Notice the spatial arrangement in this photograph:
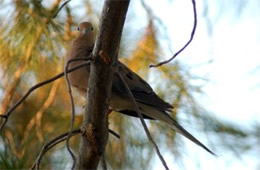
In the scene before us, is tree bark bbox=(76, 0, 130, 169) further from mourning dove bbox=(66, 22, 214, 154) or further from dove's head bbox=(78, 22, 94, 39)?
dove's head bbox=(78, 22, 94, 39)

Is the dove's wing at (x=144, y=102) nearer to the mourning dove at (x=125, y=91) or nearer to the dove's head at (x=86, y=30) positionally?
the mourning dove at (x=125, y=91)

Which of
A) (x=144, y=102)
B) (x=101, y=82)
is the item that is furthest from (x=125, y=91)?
(x=101, y=82)

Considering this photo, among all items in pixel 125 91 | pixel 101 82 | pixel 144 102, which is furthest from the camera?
pixel 144 102

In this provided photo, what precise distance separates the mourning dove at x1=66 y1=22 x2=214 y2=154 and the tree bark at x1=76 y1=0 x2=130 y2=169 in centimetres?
58

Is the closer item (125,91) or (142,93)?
(125,91)

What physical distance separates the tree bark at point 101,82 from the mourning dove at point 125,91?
58 cm

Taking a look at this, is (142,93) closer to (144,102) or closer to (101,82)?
(144,102)

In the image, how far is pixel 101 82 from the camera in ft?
4.03

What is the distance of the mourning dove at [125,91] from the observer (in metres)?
1.91

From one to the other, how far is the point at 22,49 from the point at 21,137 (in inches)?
14.7

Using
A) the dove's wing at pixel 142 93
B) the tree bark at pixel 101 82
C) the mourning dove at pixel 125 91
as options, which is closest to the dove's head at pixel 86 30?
the mourning dove at pixel 125 91

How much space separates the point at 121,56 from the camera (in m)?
2.37

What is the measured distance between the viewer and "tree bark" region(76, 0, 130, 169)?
1.14 m

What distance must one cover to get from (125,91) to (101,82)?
0.66 metres
